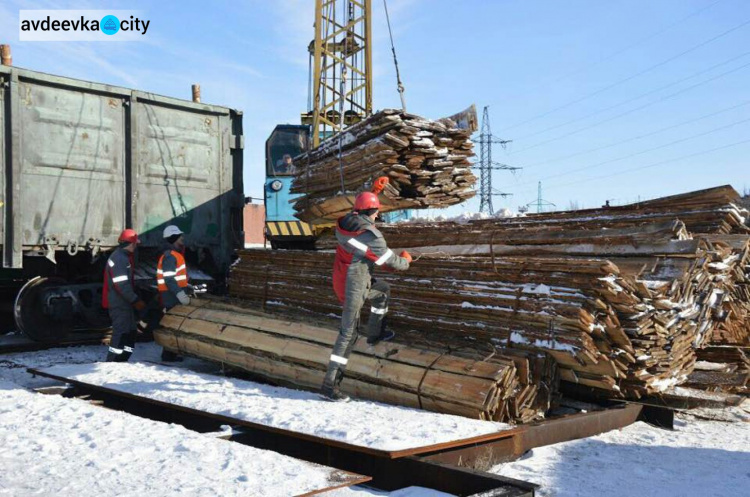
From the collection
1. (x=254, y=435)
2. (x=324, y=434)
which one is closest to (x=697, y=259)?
(x=324, y=434)

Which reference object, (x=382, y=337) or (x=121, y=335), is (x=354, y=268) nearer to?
(x=382, y=337)

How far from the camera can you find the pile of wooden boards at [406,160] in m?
7.31

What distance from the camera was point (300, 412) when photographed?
17.5 feet

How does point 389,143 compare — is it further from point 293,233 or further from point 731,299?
point 293,233

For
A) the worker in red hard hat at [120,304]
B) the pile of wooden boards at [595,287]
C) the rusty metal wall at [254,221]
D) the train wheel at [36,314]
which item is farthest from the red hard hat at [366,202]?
the rusty metal wall at [254,221]

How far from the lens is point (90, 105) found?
9266mm

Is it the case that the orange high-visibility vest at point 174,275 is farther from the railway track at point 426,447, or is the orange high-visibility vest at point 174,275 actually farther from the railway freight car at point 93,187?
the railway track at point 426,447

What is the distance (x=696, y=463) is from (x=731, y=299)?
2861 mm

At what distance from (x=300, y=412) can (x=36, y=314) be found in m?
5.72

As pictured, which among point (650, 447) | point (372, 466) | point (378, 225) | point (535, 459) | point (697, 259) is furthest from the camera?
point (378, 225)

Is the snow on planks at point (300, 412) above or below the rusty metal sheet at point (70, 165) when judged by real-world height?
below

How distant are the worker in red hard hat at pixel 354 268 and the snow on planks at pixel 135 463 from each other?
1.41 m

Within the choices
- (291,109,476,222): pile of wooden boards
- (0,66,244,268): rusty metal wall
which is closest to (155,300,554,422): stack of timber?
(291,109,476,222): pile of wooden boards

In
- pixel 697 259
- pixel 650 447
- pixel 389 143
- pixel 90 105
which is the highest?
pixel 90 105
